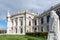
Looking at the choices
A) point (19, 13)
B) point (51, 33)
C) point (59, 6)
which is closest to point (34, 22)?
point (19, 13)

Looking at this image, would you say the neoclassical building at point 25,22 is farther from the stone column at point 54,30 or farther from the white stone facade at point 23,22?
the stone column at point 54,30

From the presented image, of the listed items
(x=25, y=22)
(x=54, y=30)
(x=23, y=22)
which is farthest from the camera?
(x=23, y=22)

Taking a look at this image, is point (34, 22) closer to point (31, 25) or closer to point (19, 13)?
point (31, 25)

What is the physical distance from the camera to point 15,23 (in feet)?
180

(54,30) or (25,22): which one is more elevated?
(25,22)

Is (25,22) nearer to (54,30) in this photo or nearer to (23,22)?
(23,22)

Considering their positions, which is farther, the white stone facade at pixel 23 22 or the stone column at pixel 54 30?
the white stone facade at pixel 23 22

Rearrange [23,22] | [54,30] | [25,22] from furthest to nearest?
[23,22] < [25,22] < [54,30]

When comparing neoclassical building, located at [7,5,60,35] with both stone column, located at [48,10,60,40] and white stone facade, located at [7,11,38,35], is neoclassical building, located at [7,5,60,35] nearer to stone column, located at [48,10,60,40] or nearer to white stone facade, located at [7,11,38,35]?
white stone facade, located at [7,11,38,35]

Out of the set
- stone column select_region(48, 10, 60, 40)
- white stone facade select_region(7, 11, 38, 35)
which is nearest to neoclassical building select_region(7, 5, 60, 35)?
white stone facade select_region(7, 11, 38, 35)

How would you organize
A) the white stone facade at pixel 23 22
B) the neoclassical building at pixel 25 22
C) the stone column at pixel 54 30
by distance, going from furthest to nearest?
the white stone facade at pixel 23 22 < the neoclassical building at pixel 25 22 < the stone column at pixel 54 30

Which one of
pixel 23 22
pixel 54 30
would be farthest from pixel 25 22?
pixel 54 30

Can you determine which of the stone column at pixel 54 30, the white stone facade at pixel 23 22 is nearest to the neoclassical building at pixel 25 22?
the white stone facade at pixel 23 22

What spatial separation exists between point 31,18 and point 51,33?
44.7 m
